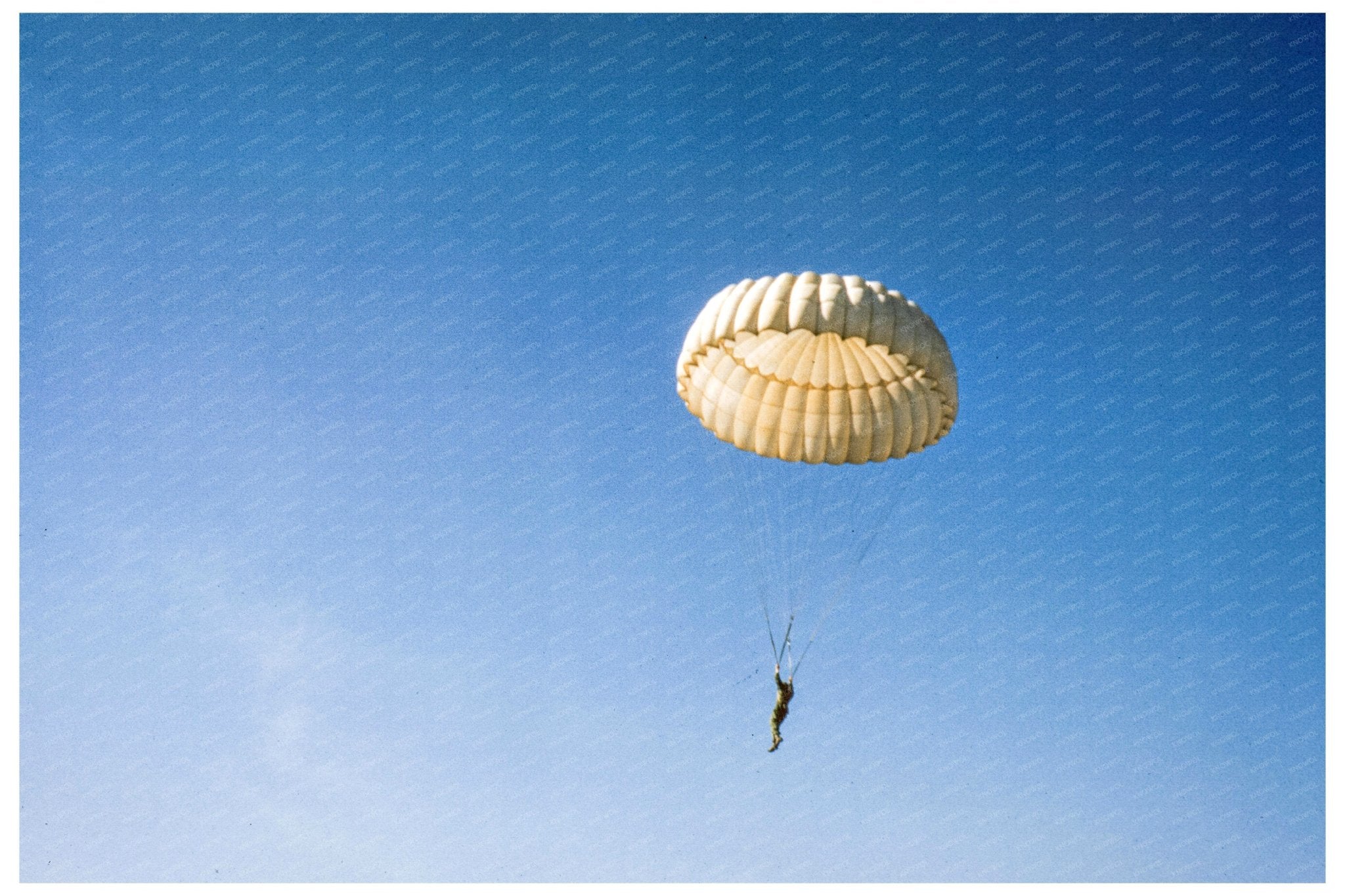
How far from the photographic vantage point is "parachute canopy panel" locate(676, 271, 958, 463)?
56.2ft

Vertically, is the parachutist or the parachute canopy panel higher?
the parachute canopy panel

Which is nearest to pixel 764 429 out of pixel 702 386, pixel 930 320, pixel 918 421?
pixel 702 386

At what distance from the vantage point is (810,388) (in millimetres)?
19656

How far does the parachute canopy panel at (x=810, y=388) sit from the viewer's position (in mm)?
17125

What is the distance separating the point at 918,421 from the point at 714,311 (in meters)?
4.29

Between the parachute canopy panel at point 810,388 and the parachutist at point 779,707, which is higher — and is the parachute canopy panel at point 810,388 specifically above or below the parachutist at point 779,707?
above
